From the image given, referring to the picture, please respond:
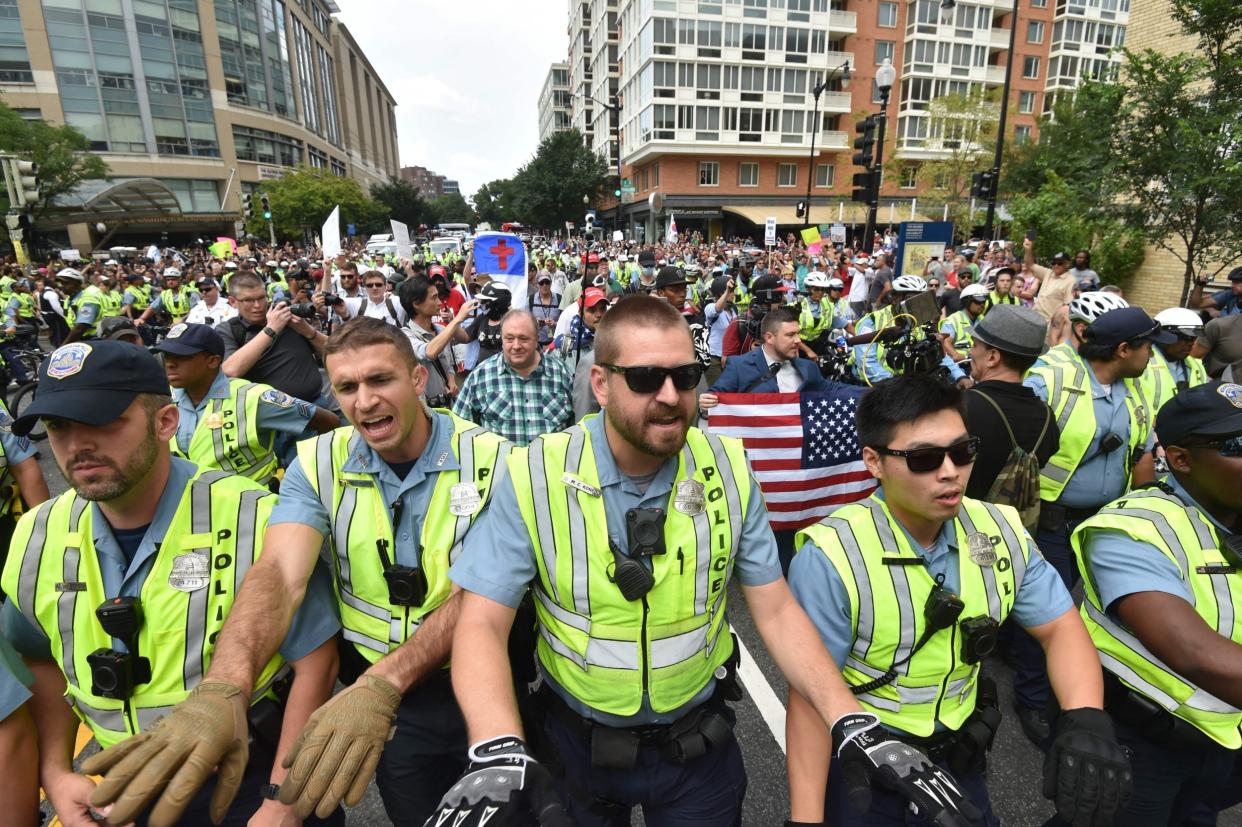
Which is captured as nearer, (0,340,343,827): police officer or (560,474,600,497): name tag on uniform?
(0,340,343,827): police officer

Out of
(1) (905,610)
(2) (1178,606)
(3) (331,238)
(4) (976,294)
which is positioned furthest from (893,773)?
(3) (331,238)

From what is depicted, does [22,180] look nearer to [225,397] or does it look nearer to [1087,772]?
[225,397]

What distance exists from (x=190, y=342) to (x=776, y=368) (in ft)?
12.5

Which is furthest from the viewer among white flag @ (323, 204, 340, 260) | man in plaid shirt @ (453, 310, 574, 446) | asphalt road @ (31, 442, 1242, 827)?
white flag @ (323, 204, 340, 260)

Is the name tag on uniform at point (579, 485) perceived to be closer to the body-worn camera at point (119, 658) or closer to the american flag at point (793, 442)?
the body-worn camera at point (119, 658)

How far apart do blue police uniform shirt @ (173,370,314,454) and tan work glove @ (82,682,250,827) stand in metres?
2.38

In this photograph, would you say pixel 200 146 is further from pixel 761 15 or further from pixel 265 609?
pixel 265 609

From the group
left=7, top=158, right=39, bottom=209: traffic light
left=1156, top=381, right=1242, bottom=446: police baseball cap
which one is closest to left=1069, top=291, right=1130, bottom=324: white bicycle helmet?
left=1156, top=381, right=1242, bottom=446: police baseball cap

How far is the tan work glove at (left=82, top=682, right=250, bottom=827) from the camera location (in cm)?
136

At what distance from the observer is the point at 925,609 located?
1.86 meters

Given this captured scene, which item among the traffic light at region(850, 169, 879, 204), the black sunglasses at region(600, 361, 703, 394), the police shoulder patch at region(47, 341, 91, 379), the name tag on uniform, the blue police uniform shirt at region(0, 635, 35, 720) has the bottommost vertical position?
the blue police uniform shirt at region(0, 635, 35, 720)

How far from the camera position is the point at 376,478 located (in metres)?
2.13

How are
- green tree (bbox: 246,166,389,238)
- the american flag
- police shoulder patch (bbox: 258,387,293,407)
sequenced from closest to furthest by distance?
police shoulder patch (bbox: 258,387,293,407) → the american flag → green tree (bbox: 246,166,389,238)

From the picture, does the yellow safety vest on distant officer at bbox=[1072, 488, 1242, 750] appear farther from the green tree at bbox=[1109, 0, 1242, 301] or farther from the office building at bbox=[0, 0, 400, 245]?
the office building at bbox=[0, 0, 400, 245]
